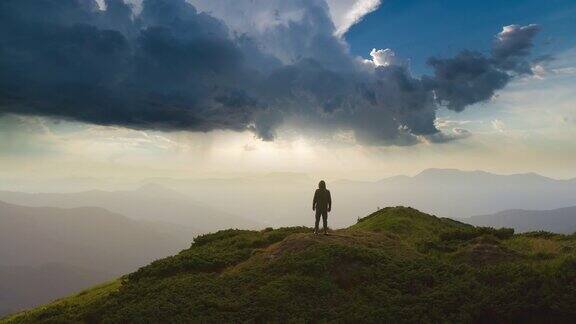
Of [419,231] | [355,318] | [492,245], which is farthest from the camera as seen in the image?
[419,231]

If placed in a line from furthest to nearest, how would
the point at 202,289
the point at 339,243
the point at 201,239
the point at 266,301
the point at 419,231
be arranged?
the point at 419,231 → the point at 201,239 → the point at 339,243 → the point at 202,289 → the point at 266,301

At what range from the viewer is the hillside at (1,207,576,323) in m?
14.8

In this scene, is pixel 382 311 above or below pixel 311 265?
below

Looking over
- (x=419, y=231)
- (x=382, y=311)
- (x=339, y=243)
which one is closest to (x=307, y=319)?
(x=382, y=311)

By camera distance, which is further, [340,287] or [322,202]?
[322,202]

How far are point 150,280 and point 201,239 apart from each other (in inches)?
332

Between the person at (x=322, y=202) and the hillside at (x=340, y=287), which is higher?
the person at (x=322, y=202)

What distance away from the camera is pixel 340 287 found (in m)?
17.7

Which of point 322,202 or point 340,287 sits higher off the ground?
point 322,202

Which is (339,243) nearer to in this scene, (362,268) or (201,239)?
(362,268)

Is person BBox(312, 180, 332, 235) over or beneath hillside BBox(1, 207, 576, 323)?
over

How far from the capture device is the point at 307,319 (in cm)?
1459

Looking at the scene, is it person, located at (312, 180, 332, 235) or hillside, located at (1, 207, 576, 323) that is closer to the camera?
hillside, located at (1, 207, 576, 323)

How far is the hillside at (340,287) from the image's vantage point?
14766 millimetres
